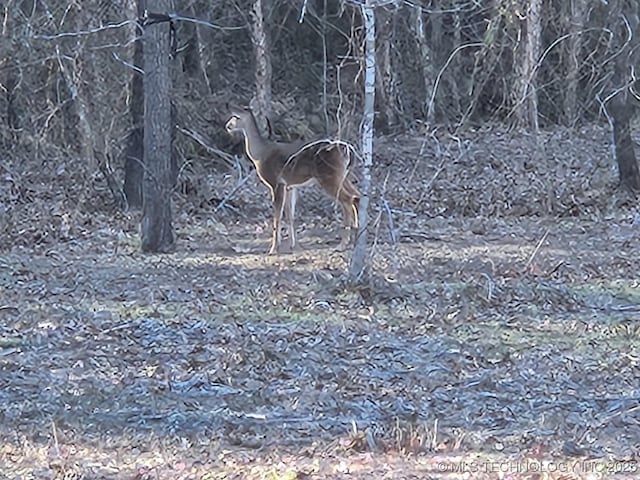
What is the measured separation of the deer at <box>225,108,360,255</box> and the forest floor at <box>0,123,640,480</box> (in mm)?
514

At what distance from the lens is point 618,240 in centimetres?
1539

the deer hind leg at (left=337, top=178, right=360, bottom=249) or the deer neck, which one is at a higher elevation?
the deer neck

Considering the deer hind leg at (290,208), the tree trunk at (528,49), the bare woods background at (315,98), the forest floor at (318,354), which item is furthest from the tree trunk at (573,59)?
the deer hind leg at (290,208)

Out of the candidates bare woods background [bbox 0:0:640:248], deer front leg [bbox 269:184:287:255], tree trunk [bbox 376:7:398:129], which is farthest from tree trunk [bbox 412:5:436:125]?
deer front leg [bbox 269:184:287:255]

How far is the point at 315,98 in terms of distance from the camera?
30.0 meters

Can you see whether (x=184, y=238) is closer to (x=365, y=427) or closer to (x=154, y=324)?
(x=154, y=324)

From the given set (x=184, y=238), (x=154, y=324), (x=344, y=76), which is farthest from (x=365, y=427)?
(x=344, y=76)

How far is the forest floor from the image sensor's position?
6.26m

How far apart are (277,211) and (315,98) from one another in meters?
16.1

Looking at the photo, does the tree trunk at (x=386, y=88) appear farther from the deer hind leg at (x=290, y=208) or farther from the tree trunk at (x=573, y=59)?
the deer hind leg at (x=290, y=208)

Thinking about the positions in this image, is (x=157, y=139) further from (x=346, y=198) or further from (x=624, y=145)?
(x=624, y=145)

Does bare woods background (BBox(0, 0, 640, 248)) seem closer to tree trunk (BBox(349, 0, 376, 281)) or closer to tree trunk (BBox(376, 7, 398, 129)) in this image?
tree trunk (BBox(376, 7, 398, 129))

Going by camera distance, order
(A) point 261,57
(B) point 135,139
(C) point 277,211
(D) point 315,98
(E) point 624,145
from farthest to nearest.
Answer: (D) point 315,98
(A) point 261,57
(E) point 624,145
(B) point 135,139
(C) point 277,211

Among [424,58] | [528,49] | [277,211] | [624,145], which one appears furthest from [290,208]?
[424,58]
